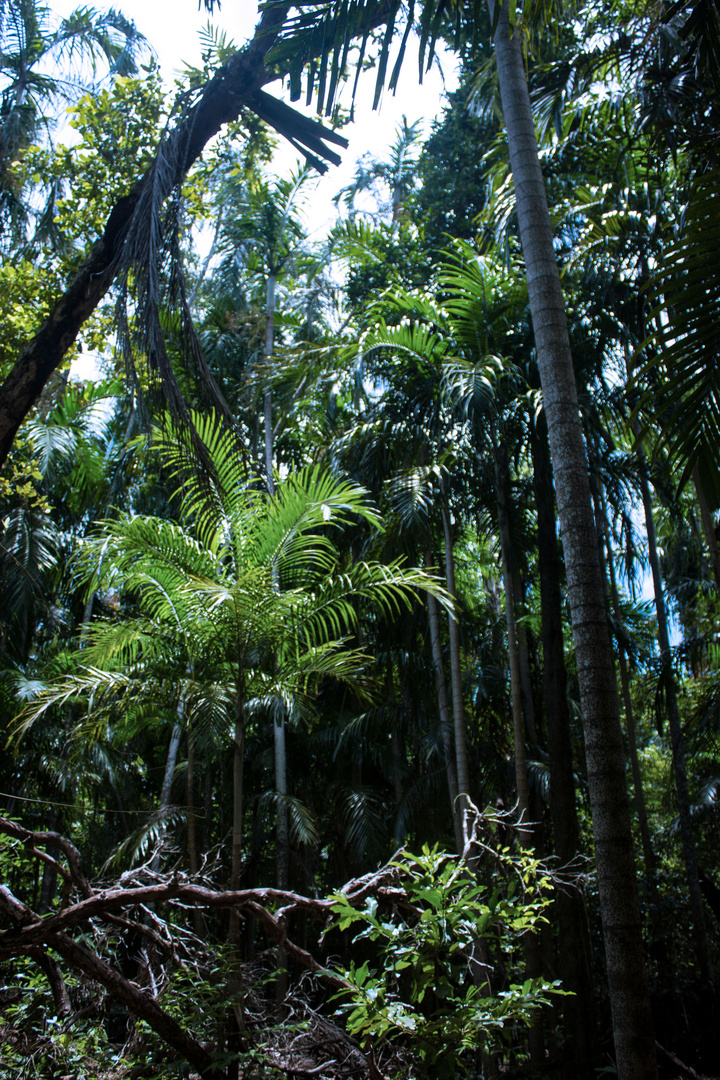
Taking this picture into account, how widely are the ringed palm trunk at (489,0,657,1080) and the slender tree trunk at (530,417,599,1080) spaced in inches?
102

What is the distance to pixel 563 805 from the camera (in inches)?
232

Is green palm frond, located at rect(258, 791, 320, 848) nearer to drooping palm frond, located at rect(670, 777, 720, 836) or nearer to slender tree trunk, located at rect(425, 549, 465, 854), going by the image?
slender tree trunk, located at rect(425, 549, 465, 854)

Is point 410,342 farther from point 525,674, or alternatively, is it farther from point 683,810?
point 683,810

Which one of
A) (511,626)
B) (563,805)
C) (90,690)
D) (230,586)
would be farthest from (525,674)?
(90,690)

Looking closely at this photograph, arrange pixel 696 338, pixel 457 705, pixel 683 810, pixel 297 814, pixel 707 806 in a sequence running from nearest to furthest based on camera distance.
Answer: pixel 696 338, pixel 457 705, pixel 297 814, pixel 683 810, pixel 707 806

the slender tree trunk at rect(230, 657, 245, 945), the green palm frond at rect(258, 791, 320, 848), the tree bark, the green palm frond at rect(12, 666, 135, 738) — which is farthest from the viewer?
the green palm frond at rect(258, 791, 320, 848)

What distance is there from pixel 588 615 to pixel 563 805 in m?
3.52

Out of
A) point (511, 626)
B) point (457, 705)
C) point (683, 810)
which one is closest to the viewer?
point (511, 626)

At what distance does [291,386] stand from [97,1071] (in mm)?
7054

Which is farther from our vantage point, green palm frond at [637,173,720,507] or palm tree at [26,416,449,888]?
palm tree at [26,416,449,888]

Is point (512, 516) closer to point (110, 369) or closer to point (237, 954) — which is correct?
point (237, 954)

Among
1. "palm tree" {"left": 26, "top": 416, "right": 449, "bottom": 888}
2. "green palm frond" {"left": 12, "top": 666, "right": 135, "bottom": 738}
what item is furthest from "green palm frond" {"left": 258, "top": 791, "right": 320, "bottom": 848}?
"green palm frond" {"left": 12, "top": 666, "right": 135, "bottom": 738}

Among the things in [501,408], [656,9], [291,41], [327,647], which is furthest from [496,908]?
[656,9]

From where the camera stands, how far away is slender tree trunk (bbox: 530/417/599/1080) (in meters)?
5.45
